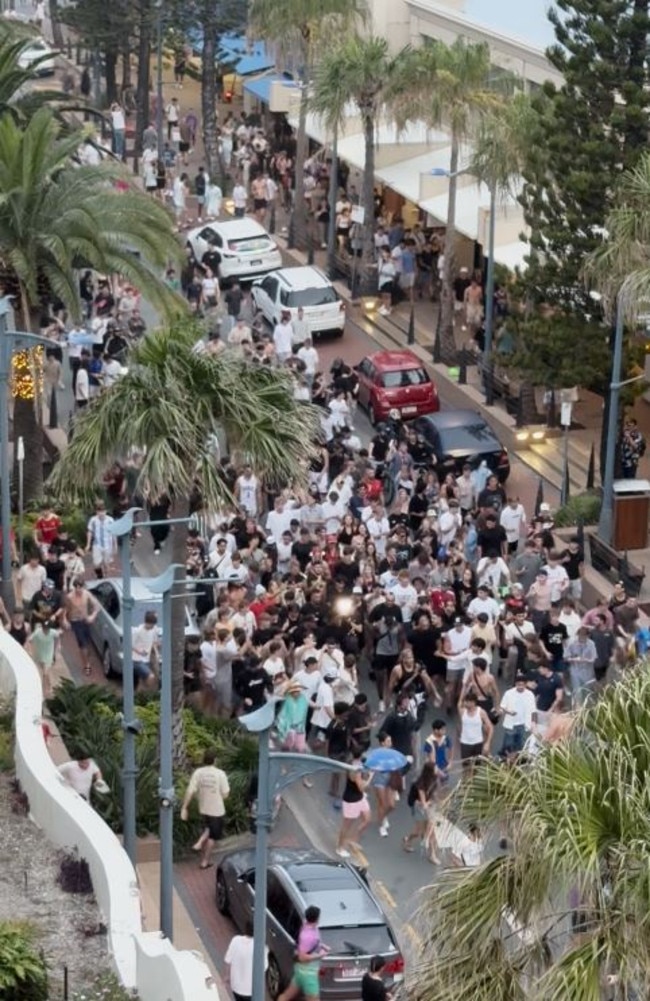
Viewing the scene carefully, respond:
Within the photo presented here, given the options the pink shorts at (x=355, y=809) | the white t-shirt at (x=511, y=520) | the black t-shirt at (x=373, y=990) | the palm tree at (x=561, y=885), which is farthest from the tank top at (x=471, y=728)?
the palm tree at (x=561, y=885)

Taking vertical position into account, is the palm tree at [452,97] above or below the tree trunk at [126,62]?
above

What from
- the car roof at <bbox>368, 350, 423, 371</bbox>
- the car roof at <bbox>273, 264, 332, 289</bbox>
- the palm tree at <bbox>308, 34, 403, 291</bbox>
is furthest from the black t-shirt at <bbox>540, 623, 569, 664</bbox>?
the palm tree at <bbox>308, 34, 403, 291</bbox>

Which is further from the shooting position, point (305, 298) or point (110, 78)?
point (110, 78)

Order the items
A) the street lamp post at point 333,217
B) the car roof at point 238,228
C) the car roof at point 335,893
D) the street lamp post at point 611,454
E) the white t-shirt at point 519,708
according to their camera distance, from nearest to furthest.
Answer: the car roof at point 335,893, the white t-shirt at point 519,708, the street lamp post at point 611,454, the car roof at point 238,228, the street lamp post at point 333,217

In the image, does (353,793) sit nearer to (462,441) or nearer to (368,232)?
(462,441)

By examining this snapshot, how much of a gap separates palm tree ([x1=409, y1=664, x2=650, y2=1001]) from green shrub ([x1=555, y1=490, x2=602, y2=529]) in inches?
781

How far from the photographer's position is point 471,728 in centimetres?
2386

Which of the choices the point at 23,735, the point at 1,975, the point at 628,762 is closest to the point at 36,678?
the point at 23,735

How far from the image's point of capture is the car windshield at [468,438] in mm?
34562

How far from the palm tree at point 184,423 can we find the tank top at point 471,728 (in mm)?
2956

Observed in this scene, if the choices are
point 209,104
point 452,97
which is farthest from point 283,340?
point 209,104

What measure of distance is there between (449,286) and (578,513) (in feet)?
31.4

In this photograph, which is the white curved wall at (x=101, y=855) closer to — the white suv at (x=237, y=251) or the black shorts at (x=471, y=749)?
the black shorts at (x=471, y=749)

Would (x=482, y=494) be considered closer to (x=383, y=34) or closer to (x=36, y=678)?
(x=36, y=678)
